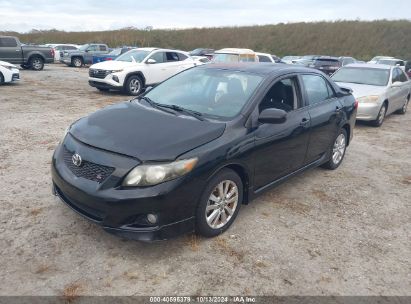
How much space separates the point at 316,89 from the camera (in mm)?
5141

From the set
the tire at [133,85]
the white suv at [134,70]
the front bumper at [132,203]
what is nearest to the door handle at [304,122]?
the front bumper at [132,203]

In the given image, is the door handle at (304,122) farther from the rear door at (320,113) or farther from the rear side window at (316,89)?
the rear side window at (316,89)

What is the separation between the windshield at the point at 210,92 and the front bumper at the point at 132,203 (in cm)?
110

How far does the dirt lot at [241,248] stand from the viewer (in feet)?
9.80

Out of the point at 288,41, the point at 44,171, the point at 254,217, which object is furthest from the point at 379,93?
the point at 288,41

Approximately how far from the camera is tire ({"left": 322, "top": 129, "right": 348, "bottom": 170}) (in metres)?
5.70

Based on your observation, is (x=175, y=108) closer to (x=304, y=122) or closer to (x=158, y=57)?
(x=304, y=122)

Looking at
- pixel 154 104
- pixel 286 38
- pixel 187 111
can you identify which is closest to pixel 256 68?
pixel 187 111

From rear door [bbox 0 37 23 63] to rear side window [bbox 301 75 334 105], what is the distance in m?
17.8

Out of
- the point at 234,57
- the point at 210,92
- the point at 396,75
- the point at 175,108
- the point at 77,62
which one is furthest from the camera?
the point at 77,62

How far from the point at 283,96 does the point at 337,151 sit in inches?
77.9

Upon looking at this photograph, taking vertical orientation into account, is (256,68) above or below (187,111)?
above

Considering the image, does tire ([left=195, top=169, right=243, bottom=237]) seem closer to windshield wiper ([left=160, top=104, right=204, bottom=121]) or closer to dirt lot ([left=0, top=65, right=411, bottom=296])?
dirt lot ([left=0, top=65, right=411, bottom=296])

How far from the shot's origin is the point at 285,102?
4492 mm
